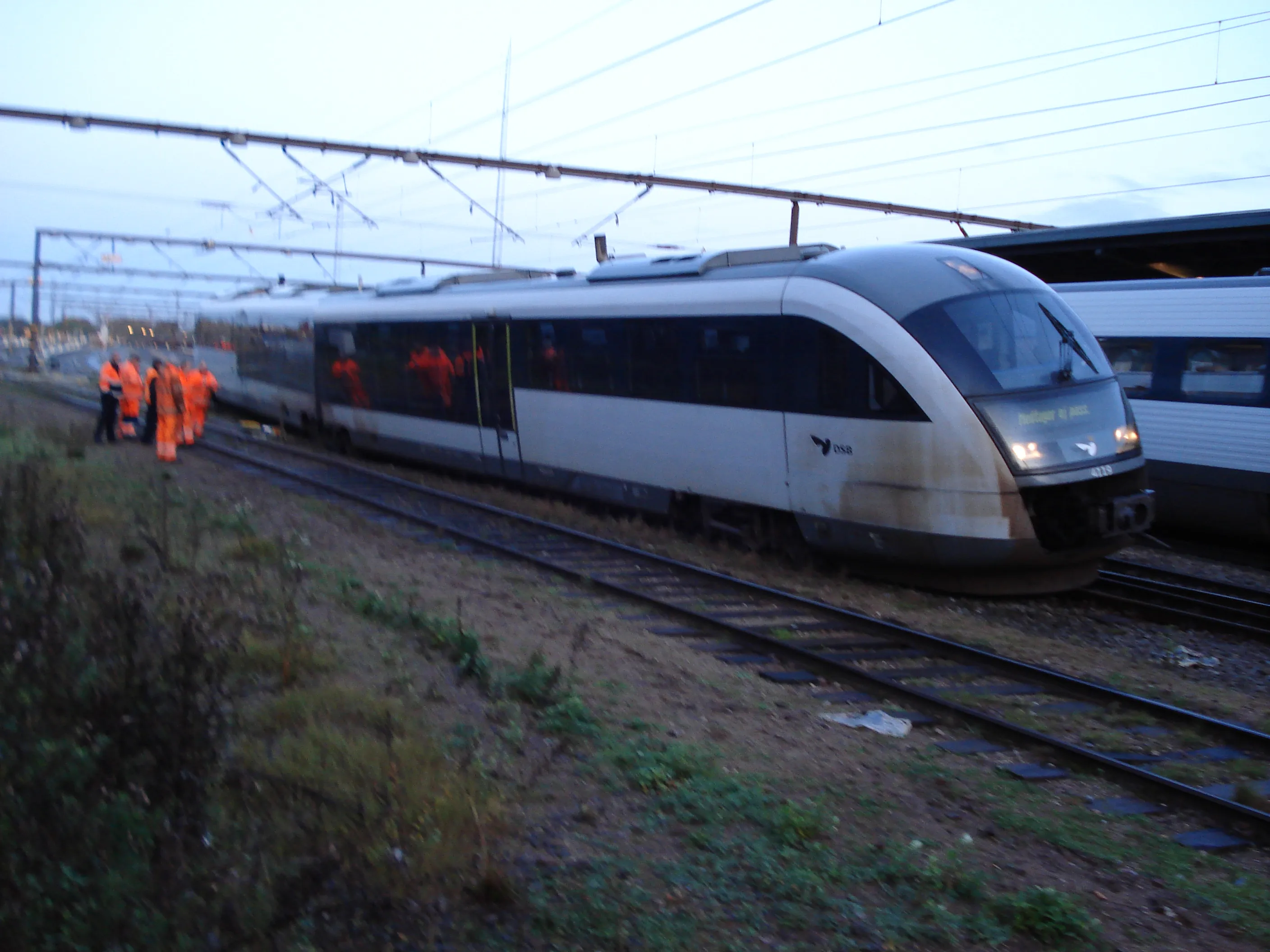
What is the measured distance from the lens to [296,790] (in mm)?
4363

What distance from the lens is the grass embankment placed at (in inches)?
140

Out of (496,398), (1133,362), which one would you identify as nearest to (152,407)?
(496,398)

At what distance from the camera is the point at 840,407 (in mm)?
9992

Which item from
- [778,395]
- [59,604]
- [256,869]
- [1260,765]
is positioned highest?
[778,395]

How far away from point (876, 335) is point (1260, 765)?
4.70 metres

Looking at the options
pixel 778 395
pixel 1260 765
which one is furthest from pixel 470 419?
pixel 1260 765

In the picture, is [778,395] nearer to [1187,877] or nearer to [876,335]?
[876,335]

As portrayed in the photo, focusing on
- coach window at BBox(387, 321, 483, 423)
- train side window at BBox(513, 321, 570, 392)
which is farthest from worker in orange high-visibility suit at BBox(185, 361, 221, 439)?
train side window at BBox(513, 321, 570, 392)

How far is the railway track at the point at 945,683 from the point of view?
18.9 feet

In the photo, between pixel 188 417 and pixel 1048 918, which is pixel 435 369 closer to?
pixel 188 417

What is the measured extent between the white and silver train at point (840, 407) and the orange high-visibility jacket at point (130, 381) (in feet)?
29.4

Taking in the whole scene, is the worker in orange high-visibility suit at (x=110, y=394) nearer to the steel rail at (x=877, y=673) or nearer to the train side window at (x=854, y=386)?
the steel rail at (x=877, y=673)

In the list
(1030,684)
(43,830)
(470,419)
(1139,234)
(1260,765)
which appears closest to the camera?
(43,830)

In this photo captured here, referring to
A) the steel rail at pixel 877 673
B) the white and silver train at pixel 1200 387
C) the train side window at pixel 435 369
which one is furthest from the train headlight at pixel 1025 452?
the train side window at pixel 435 369
